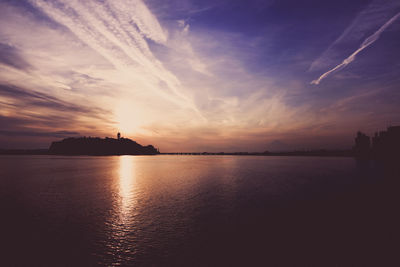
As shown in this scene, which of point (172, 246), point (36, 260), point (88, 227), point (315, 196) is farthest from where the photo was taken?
point (315, 196)

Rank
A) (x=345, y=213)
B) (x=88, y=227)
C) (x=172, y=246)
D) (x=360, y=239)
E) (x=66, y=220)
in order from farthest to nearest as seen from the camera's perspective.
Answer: (x=345, y=213) < (x=66, y=220) < (x=88, y=227) < (x=360, y=239) < (x=172, y=246)

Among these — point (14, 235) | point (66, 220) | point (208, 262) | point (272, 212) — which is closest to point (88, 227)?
point (66, 220)

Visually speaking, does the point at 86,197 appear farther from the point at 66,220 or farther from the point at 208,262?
the point at 208,262

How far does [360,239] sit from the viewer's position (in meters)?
17.1

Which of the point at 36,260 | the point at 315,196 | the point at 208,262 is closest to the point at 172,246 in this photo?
the point at 208,262

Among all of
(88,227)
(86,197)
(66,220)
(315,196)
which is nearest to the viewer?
(88,227)

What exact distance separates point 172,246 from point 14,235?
14.6 meters

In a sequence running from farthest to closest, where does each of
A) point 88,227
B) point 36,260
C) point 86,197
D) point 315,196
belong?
point 315,196 → point 86,197 → point 88,227 → point 36,260

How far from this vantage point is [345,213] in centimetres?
2456

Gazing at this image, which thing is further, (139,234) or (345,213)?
(345,213)

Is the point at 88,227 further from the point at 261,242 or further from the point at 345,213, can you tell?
the point at 345,213

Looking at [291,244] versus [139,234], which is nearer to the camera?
[291,244]

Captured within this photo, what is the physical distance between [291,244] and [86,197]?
3101cm

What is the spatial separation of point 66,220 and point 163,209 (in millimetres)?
10728
